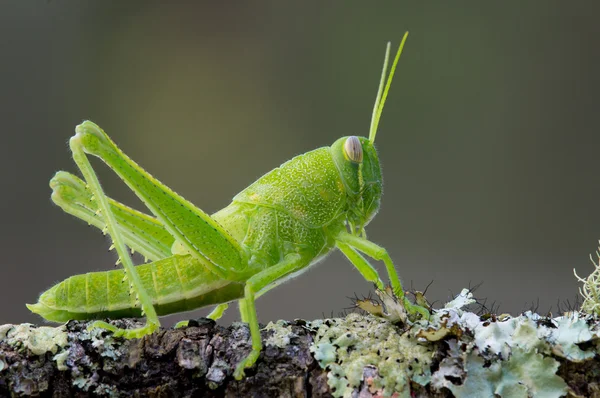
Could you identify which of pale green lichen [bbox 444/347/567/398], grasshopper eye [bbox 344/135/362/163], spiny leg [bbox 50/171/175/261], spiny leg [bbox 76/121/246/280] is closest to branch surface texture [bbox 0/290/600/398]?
pale green lichen [bbox 444/347/567/398]

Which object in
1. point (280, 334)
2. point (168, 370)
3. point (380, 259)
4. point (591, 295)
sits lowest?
point (168, 370)

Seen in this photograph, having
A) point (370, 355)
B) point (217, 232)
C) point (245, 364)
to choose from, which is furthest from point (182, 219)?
point (370, 355)

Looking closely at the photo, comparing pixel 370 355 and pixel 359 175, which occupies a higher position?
pixel 359 175

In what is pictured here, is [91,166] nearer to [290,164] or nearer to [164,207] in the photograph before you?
[164,207]

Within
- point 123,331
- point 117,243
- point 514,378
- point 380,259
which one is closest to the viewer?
point 514,378

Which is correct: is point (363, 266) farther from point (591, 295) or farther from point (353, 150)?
point (591, 295)

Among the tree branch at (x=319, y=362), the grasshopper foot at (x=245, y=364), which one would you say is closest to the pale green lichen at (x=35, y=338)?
the tree branch at (x=319, y=362)

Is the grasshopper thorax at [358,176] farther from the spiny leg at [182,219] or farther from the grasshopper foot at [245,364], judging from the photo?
the grasshopper foot at [245,364]

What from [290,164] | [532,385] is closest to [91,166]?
[290,164]
